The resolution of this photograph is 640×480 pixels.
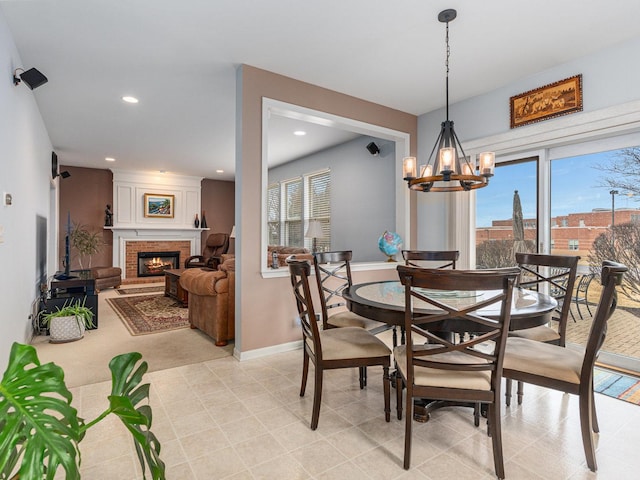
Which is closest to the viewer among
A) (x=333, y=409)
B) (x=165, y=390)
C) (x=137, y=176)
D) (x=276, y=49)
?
(x=333, y=409)

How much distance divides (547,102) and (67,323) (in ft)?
17.3

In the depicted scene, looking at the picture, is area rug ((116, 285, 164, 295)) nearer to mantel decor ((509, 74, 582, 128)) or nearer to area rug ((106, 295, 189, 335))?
area rug ((106, 295, 189, 335))

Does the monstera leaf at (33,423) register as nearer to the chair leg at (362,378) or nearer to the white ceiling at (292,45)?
the chair leg at (362,378)

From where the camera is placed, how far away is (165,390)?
2.56 m

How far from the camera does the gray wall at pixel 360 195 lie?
503 centimetres

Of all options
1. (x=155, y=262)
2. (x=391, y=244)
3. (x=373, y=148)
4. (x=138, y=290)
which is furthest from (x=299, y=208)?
(x=155, y=262)

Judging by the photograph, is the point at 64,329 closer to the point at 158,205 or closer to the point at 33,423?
the point at 33,423

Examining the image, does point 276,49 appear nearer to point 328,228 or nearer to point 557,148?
point 557,148

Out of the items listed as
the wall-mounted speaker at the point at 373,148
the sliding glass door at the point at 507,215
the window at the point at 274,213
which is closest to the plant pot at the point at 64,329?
the wall-mounted speaker at the point at 373,148

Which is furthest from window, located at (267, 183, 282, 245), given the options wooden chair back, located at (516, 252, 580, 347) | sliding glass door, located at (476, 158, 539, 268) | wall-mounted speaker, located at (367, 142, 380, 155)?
wooden chair back, located at (516, 252, 580, 347)

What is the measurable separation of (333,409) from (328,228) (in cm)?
410

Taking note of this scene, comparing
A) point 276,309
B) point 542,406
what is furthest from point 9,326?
point 542,406

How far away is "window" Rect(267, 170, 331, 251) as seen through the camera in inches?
247

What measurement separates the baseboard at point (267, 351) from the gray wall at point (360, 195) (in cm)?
214
